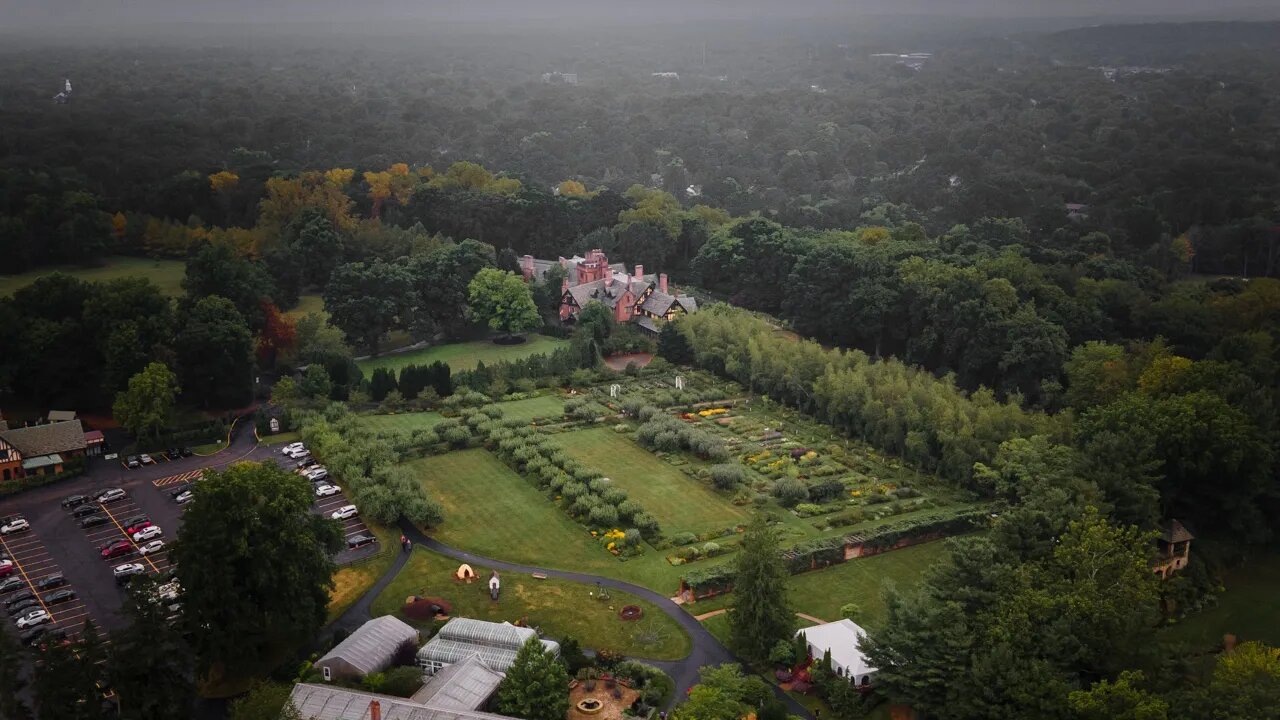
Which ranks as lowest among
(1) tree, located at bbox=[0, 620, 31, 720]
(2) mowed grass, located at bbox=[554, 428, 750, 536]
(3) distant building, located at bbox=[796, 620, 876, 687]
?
(2) mowed grass, located at bbox=[554, 428, 750, 536]

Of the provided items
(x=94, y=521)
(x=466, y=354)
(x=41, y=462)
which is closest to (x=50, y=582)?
(x=94, y=521)

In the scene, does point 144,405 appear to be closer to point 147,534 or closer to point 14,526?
point 14,526

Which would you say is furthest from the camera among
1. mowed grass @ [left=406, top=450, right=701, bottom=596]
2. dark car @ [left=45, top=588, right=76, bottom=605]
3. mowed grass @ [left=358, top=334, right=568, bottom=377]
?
mowed grass @ [left=358, top=334, right=568, bottom=377]

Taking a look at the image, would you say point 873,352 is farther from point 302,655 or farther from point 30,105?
point 30,105

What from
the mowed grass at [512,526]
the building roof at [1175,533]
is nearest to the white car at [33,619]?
the mowed grass at [512,526]

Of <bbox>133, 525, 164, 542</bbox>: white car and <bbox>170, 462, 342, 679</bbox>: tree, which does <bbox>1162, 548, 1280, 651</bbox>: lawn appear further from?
<bbox>133, 525, 164, 542</bbox>: white car

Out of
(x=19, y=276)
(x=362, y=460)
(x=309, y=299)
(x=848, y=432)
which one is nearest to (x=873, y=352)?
(x=848, y=432)

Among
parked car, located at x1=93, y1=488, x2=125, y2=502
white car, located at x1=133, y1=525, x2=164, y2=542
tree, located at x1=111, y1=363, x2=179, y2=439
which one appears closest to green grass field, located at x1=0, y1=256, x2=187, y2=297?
tree, located at x1=111, y1=363, x2=179, y2=439

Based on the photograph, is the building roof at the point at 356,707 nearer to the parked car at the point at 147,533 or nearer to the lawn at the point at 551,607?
the lawn at the point at 551,607
